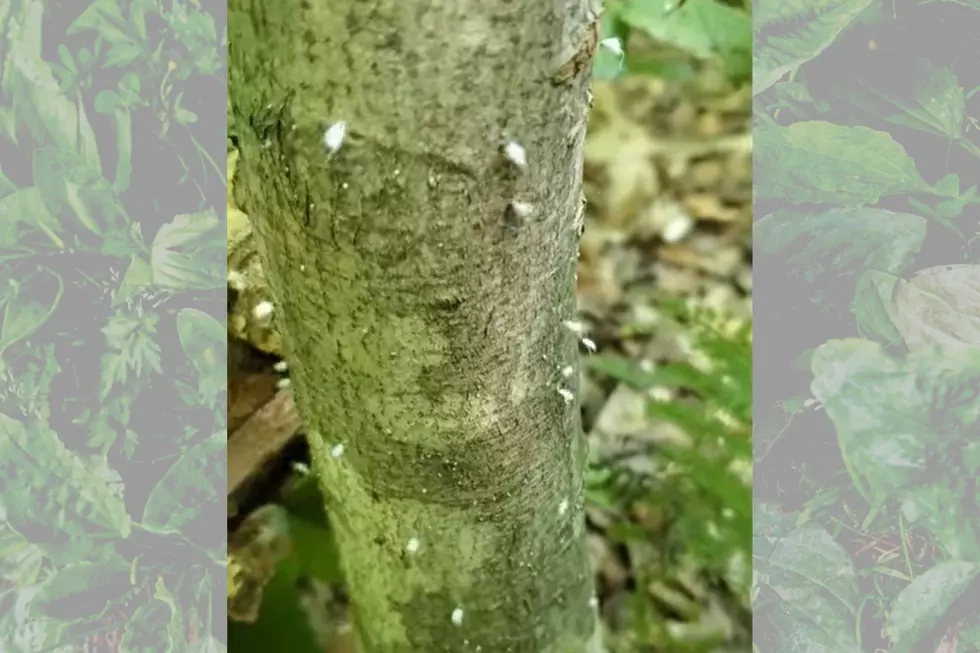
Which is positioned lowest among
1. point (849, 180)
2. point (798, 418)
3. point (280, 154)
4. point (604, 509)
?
point (604, 509)

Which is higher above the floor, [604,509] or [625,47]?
[625,47]

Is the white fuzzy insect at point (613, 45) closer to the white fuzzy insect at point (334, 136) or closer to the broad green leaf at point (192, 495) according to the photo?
the white fuzzy insect at point (334, 136)

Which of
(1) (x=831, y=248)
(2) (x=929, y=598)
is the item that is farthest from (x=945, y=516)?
(1) (x=831, y=248)

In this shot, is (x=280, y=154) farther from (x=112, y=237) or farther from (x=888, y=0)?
(x=888, y=0)

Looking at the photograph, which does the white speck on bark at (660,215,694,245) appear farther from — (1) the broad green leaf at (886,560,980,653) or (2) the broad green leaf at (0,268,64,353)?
(2) the broad green leaf at (0,268,64,353)

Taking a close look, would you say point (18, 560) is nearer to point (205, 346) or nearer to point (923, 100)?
point (205, 346)

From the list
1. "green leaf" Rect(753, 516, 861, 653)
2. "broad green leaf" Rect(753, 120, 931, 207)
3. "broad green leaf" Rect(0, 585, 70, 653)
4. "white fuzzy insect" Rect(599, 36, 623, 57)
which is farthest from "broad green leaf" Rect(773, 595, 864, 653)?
"broad green leaf" Rect(0, 585, 70, 653)

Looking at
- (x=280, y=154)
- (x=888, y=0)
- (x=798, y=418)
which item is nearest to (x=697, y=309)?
(x=798, y=418)
